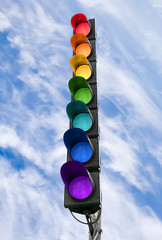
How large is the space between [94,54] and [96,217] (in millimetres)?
2264

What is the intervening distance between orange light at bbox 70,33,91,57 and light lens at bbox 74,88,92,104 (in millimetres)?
763

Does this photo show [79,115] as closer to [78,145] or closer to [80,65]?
[78,145]

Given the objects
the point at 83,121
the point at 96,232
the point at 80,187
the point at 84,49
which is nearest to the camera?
the point at 80,187

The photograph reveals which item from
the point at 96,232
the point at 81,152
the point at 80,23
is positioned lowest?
the point at 96,232

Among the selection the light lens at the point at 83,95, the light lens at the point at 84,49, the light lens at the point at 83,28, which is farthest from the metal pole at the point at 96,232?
the light lens at the point at 83,28

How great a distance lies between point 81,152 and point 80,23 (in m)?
2.62

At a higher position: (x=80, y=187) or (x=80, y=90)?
(x=80, y=90)

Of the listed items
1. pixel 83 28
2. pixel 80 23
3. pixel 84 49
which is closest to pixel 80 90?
Answer: pixel 84 49

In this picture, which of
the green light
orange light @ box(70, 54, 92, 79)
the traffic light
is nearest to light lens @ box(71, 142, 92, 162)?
the traffic light

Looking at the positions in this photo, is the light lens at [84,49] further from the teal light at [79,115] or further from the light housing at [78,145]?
the light housing at [78,145]

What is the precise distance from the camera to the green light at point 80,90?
11.1ft

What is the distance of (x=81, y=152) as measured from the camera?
9.35ft

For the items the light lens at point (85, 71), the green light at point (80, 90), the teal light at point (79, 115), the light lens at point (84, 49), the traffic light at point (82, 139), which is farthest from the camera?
the light lens at point (84, 49)

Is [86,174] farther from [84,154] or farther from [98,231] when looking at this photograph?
[98,231]
